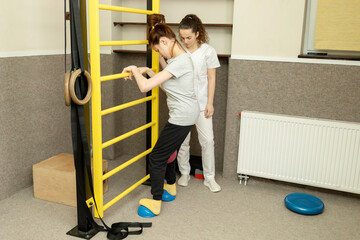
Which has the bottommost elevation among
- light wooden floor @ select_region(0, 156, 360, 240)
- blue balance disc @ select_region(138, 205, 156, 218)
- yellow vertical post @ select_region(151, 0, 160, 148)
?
light wooden floor @ select_region(0, 156, 360, 240)

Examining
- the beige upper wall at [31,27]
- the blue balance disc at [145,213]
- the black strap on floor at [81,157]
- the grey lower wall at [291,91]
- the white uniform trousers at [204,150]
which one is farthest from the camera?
the white uniform trousers at [204,150]

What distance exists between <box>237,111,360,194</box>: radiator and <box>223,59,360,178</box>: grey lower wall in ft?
0.32

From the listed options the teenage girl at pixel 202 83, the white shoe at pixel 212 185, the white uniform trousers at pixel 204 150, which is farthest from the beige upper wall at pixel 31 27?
the white shoe at pixel 212 185

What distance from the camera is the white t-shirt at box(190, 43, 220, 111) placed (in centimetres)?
261

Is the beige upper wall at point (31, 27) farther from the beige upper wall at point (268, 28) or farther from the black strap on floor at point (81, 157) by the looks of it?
the beige upper wall at point (268, 28)

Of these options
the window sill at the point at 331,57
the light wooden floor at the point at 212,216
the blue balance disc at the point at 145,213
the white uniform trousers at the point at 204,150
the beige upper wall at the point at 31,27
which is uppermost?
the beige upper wall at the point at 31,27

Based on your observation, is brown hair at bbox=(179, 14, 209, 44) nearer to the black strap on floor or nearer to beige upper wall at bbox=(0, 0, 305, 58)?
beige upper wall at bbox=(0, 0, 305, 58)

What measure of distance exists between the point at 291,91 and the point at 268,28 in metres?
0.48

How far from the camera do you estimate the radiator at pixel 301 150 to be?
99.4 inches

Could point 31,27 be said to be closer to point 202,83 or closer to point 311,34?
point 202,83

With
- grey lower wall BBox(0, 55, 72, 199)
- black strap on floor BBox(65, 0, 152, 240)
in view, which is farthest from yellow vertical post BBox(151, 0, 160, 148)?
grey lower wall BBox(0, 55, 72, 199)

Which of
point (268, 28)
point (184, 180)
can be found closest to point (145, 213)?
point (184, 180)

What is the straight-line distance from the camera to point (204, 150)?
2.79 m

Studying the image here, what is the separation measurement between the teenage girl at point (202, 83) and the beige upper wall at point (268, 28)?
0.87ft
